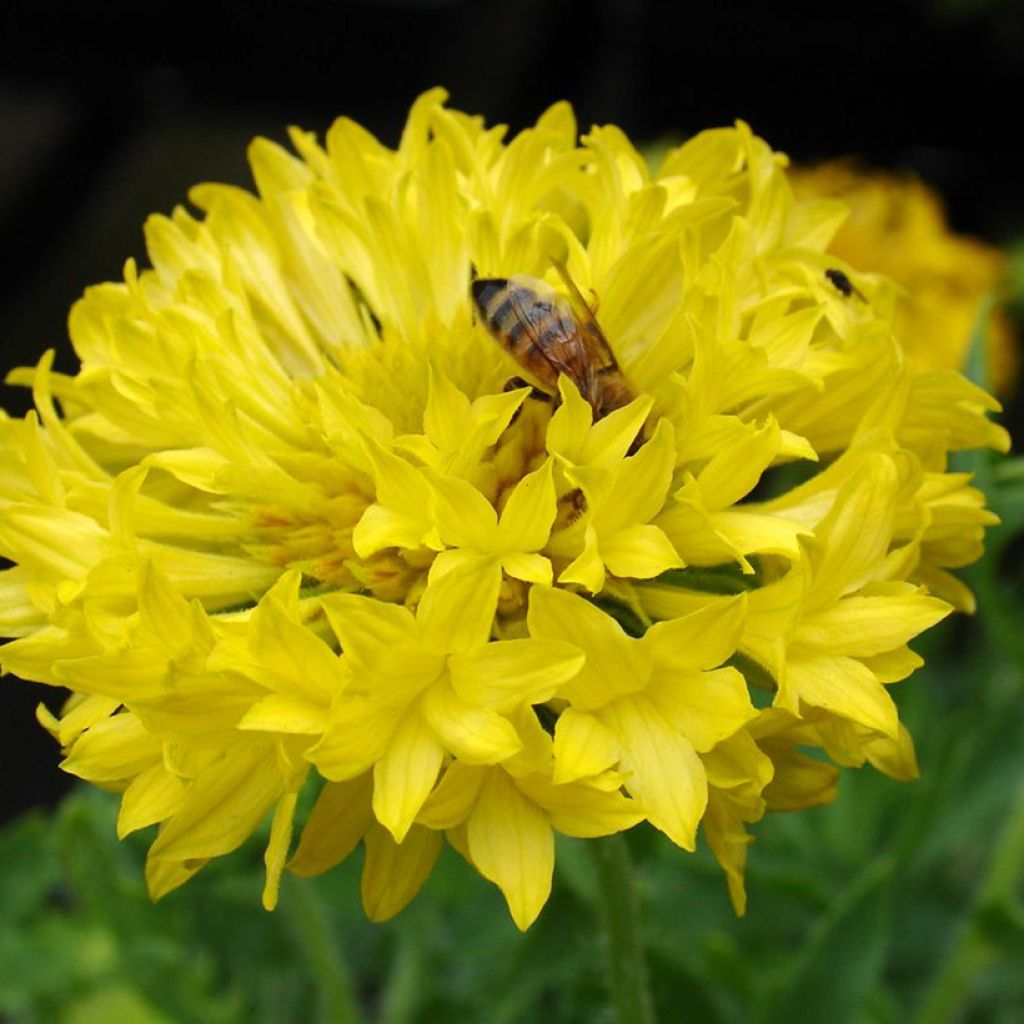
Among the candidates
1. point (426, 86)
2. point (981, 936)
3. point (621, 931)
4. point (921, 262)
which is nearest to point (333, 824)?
point (621, 931)

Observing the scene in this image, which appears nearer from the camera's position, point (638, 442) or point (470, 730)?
point (470, 730)

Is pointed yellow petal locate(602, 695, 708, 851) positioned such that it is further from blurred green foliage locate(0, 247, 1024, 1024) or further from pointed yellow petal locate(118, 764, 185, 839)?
blurred green foliage locate(0, 247, 1024, 1024)

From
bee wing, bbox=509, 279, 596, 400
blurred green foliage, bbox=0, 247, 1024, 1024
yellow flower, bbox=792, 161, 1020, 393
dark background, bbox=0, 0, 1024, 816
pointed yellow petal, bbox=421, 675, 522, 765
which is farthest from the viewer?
dark background, bbox=0, 0, 1024, 816

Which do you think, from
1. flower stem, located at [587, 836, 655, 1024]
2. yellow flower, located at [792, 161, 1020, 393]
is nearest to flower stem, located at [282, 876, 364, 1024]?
flower stem, located at [587, 836, 655, 1024]

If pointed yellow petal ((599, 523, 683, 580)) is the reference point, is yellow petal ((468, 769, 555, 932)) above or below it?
below

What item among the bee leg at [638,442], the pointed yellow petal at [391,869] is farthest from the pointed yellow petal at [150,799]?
the bee leg at [638,442]

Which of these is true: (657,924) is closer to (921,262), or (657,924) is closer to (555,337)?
(555,337)
